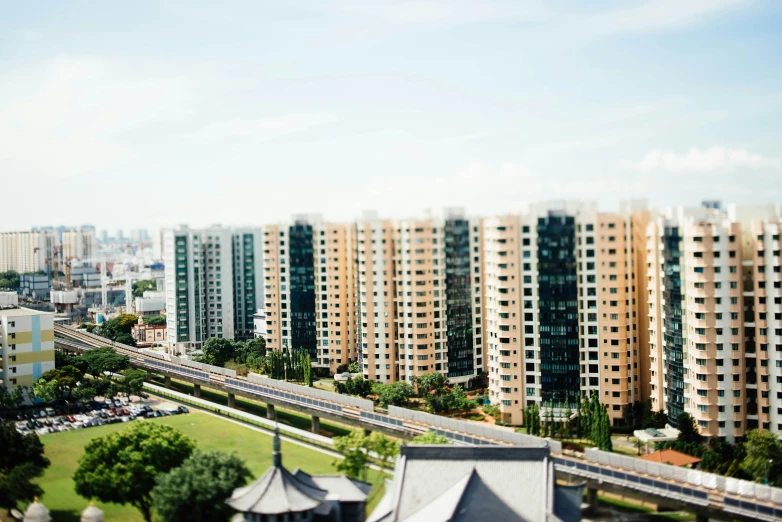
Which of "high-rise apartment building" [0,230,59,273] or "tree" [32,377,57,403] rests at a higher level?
"high-rise apartment building" [0,230,59,273]

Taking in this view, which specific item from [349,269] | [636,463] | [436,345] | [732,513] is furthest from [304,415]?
[732,513]

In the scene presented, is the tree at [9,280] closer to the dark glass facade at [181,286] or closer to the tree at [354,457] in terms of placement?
the dark glass facade at [181,286]

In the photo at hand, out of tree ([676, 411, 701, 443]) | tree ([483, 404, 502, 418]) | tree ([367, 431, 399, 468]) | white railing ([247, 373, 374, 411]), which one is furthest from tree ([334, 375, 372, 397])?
tree ([676, 411, 701, 443])

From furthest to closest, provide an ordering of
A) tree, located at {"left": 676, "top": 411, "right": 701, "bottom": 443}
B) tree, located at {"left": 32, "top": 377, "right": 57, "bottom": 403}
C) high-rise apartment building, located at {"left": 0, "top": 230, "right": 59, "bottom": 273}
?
high-rise apartment building, located at {"left": 0, "top": 230, "right": 59, "bottom": 273} < tree, located at {"left": 32, "top": 377, "right": 57, "bottom": 403} < tree, located at {"left": 676, "top": 411, "right": 701, "bottom": 443}

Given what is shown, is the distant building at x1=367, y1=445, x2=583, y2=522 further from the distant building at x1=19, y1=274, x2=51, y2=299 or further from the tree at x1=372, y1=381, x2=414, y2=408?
the distant building at x1=19, y1=274, x2=51, y2=299

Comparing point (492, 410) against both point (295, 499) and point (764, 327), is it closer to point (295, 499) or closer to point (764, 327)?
point (764, 327)

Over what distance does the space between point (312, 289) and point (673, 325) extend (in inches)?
985

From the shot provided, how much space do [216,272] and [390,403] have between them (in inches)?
1010

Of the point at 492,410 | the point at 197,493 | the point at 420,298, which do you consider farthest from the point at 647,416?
the point at 197,493

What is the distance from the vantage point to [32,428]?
3816 cm

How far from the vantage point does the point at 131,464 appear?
25000mm

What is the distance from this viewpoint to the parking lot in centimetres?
3884

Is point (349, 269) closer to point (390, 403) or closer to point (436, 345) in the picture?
point (436, 345)

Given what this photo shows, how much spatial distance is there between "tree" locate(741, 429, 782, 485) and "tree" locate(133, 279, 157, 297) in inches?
3019
